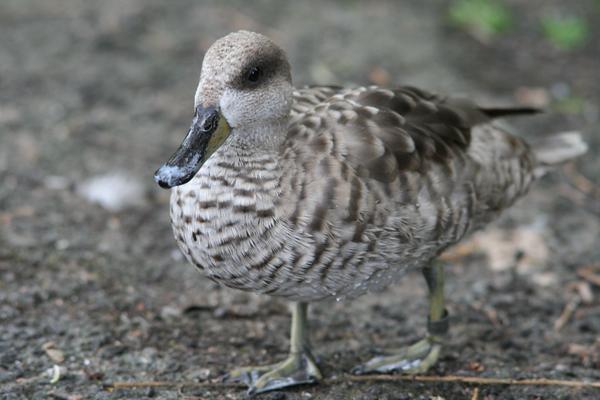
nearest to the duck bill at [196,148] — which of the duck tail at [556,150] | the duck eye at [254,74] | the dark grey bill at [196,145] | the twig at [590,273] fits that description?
the dark grey bill at [196,145]

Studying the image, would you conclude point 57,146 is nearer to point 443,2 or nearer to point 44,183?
point 44,183

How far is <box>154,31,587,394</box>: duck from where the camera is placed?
3.11 meters

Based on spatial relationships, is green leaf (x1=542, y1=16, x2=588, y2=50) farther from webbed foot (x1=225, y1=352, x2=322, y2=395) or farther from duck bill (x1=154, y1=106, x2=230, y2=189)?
duck bill (x1=154, y1=106, x2=230, y2=189)

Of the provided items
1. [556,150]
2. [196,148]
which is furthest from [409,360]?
[196,148]

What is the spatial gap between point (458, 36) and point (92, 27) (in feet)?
9.77

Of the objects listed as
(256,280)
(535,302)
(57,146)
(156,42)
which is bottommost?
(535,302)

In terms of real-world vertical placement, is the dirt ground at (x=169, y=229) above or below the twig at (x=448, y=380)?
above

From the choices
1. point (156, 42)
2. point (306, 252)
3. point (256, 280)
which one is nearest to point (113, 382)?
point (256, 280)

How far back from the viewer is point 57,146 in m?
5.63

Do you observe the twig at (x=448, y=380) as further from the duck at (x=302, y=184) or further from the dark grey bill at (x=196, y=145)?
the dark grey bill at (x=196, y=145)

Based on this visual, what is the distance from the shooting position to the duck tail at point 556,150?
4133 millimetres

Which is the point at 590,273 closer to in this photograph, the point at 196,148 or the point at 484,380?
the point at 484,380

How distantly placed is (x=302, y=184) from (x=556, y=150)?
157 centimetres

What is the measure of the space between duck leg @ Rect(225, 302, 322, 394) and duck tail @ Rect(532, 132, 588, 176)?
1332 millimetres
